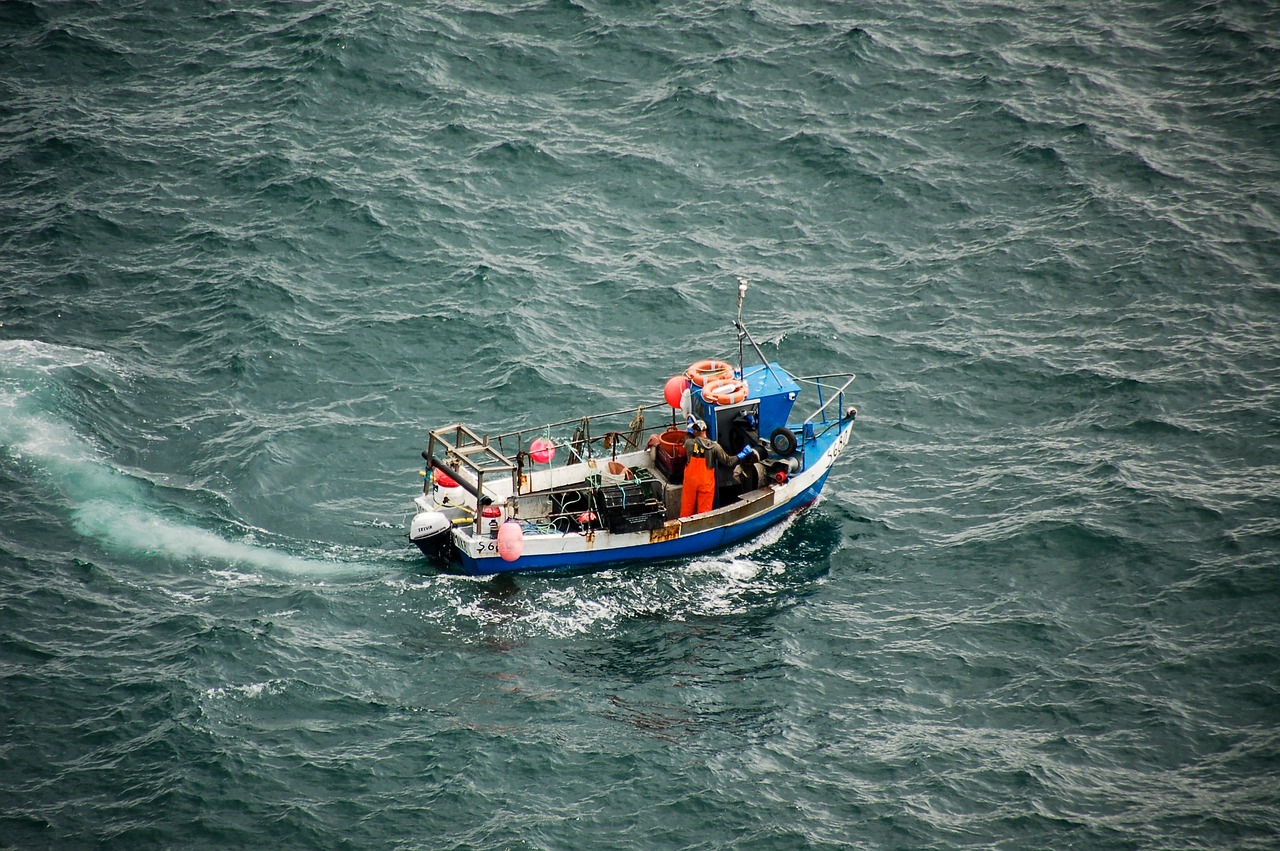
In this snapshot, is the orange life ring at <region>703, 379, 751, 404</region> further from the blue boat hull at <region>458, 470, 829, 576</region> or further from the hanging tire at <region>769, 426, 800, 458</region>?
the blue boat hull at <region>458, 470, 829, 576</region>

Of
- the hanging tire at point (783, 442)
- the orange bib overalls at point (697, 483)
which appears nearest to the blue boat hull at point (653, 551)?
the orange bib overalls at point (697, 483)

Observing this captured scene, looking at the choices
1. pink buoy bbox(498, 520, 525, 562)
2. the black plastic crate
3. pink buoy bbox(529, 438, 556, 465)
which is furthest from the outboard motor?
the black plastic crate

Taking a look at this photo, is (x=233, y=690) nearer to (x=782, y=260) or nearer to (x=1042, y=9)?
(x=782, y=260)

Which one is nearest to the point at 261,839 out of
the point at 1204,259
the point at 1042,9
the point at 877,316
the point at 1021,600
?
the point at 1021,600

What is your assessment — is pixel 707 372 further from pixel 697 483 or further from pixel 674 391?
pixel 697 483

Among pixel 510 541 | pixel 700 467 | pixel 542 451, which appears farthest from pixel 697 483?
pixel 510 541
